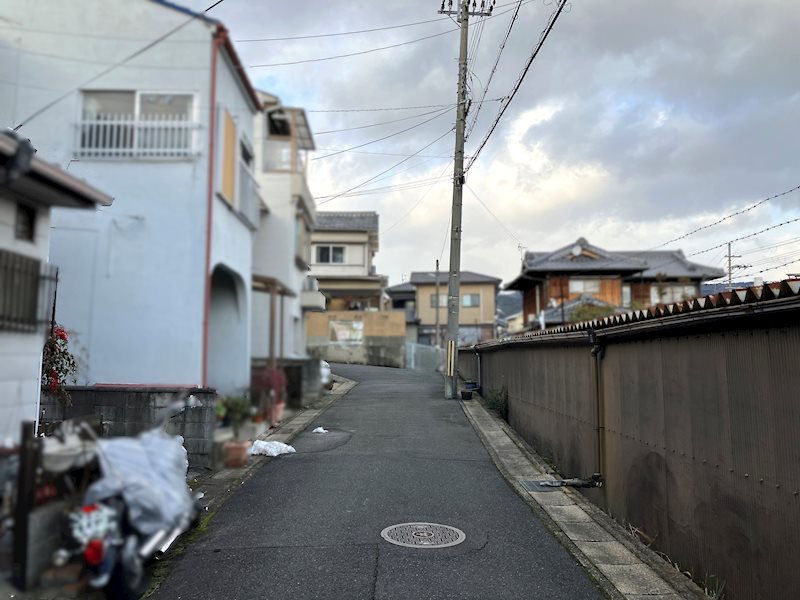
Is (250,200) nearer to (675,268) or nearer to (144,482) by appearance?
(144,482)

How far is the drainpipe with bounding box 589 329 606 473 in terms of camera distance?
9.73 meters

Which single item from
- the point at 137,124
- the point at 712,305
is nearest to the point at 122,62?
the point at 137,124

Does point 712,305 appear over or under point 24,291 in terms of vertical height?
over

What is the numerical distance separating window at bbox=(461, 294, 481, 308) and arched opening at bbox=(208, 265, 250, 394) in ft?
194

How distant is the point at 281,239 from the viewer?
5.65 ft

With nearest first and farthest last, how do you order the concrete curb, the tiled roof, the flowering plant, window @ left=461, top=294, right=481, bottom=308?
the flowering plant, the tiled roof, the concrete curb, window @ left=461, top=294, right=481, bottom=308

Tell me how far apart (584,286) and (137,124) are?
45397mm

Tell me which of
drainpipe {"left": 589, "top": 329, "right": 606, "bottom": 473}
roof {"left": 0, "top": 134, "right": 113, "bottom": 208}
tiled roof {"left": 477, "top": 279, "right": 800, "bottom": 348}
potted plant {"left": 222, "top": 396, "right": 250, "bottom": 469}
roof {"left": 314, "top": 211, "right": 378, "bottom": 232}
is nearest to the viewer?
roof {"left": 0, "top": 134, "right": 113, "bottom": 208}

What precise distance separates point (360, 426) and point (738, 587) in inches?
372

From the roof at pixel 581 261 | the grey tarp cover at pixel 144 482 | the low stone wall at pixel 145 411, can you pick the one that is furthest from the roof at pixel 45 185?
the roof at pixel 581 261

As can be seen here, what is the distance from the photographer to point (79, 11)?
6.04 ft

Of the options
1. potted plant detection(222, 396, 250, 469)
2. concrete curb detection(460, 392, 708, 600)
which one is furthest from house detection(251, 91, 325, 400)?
concrete curb detection(460, 392, 708, 600)

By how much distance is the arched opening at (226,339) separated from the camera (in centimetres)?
154

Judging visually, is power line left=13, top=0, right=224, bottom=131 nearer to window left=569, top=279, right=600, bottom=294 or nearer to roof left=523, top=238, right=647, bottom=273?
roof left=523, top=238, right=647, bottom=273
